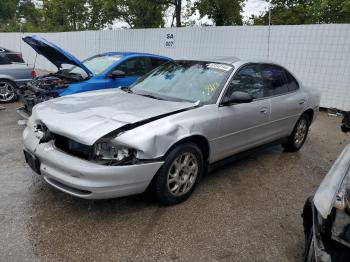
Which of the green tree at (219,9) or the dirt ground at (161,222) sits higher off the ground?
the green tree at (219,9)

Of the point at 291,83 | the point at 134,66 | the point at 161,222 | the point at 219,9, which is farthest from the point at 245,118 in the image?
the point at 219,9

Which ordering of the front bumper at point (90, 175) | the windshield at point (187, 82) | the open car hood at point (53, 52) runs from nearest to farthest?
the front bumper at point (90, 175)
the windshield at point (187, 82)
the open car hood at point (53, 52)

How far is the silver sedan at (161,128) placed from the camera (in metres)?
3.17

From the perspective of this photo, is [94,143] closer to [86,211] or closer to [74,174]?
[74,174]

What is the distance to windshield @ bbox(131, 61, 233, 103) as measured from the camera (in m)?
4.16

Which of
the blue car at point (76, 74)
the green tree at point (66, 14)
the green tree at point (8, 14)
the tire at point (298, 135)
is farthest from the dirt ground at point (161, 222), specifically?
the green tree at point (8, 14)

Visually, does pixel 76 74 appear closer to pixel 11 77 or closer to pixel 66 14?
pixel 11 77

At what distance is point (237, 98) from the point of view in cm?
403

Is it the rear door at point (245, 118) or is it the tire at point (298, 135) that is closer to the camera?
the rear door at point (245, 118)

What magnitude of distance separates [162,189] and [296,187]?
199 centimetres

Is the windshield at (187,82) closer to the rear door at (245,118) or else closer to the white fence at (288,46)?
the rear door at (245,118)

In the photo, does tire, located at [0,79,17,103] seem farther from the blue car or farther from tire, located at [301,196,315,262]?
tire, located at [301,196,315,262]

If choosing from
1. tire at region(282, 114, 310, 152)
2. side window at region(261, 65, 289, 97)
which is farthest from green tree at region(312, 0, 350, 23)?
side window at region(261, 65, 289, 97)

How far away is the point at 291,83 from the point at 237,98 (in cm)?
192
